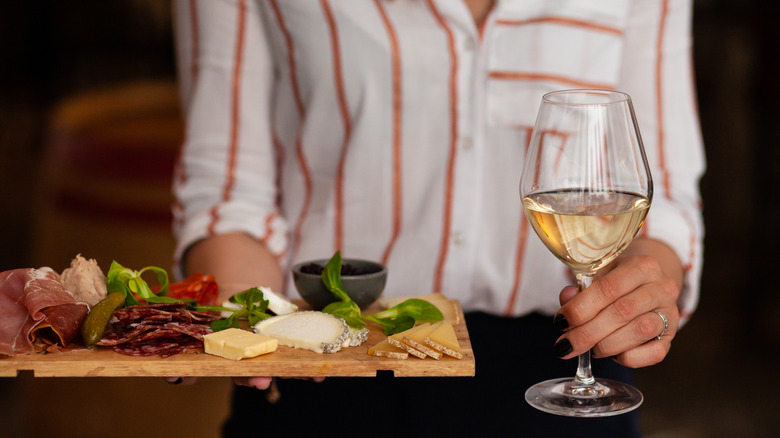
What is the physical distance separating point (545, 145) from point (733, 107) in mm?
3053

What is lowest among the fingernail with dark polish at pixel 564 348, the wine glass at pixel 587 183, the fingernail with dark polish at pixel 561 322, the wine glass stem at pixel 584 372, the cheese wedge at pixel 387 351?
the wine glass stem at pixel 584 372

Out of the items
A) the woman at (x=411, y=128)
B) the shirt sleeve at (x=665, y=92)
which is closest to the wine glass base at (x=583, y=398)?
the woman at (x=411, y=128)

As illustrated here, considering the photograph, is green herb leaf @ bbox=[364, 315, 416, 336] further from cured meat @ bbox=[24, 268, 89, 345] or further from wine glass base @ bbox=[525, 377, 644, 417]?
cured meat @ bbox=[24, 268, 89, 345]

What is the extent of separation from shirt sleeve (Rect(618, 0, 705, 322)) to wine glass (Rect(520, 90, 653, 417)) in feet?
1.59

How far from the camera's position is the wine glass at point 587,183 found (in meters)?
0.70

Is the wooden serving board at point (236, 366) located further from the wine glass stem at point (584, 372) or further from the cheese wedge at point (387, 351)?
the wine glass stem at point (584, 372)

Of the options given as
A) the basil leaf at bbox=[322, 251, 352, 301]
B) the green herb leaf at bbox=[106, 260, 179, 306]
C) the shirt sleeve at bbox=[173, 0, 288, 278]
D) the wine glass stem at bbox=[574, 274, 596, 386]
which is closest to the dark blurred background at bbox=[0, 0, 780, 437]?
the shirt sleeve at bbox=[173, 0, 288, 278]

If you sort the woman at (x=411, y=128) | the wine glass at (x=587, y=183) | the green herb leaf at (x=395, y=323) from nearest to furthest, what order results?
the wine glass at (x=587, y=183) → the green herb leaf at (x=395, y=323) → the woman at (x=411, y=128)

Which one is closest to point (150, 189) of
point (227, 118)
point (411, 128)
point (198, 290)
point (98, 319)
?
point (227, 118)

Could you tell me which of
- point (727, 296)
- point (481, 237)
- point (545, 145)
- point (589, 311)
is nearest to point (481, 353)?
point (589, 311)

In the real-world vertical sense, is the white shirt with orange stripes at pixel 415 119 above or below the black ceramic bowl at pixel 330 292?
above

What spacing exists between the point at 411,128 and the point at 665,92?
38cm

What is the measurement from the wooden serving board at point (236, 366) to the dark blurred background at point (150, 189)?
941 mm

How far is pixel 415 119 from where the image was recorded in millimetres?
1183
